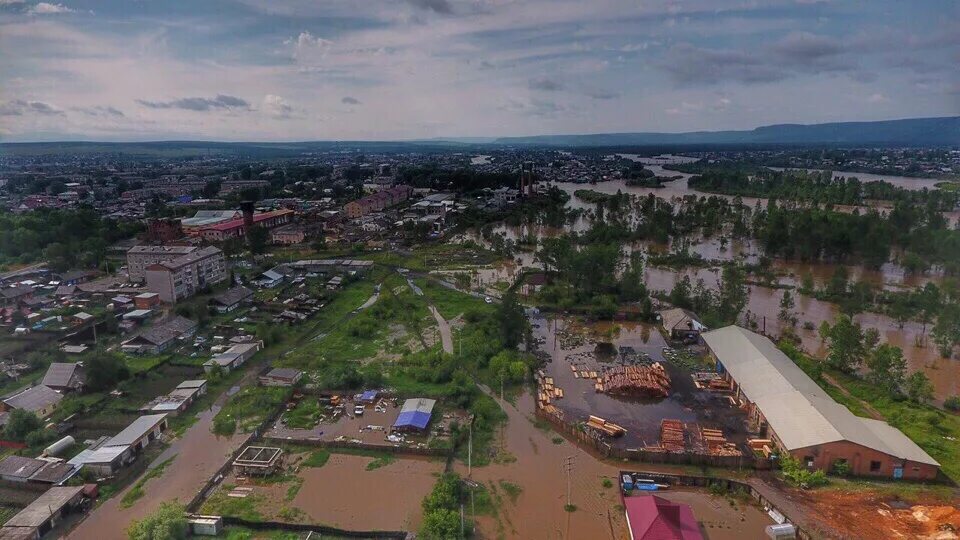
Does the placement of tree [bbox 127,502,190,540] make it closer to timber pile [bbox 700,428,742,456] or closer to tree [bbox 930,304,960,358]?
timber pile [bbox 700,428,742,456]

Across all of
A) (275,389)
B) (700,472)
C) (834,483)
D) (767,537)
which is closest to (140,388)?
(275,389)

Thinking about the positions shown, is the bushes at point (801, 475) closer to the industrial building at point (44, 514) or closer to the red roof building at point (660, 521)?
the red roof building at point (660, 521)

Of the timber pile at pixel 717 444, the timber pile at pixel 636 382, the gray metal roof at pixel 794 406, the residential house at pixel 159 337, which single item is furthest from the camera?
the residential house at pixel 159 337

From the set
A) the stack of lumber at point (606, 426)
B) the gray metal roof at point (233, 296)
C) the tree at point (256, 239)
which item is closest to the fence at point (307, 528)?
the stack of lumber at point (606, 426)

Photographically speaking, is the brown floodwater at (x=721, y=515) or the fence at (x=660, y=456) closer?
the brown floodwater at (x=721, y=515)

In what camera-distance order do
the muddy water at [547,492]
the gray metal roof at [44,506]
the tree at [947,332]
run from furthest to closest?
1. the tree at [947,332]
2. the muddy water at [547,492]
3. the gray metal roof at [44,506]

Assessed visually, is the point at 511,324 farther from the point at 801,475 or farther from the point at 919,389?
the point at 919,389

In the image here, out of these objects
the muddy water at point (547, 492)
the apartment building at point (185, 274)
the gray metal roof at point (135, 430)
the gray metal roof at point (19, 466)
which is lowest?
the muddy water at point (547, 492)

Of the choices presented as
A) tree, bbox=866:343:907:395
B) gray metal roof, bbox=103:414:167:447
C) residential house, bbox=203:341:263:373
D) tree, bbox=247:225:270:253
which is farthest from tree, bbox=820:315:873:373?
tree, bbox=247:225:270:253
